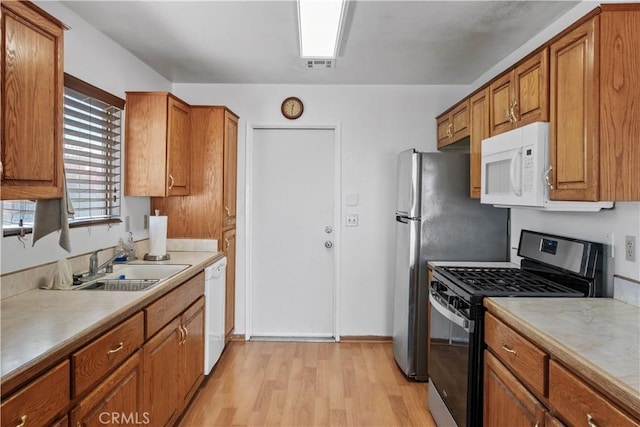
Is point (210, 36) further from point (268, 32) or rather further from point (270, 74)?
point (270, 74)

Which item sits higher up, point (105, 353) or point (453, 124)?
point (453, 124)

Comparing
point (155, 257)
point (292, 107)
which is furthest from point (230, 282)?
point (292, 107)

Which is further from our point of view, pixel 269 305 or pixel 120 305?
pixel 269 305

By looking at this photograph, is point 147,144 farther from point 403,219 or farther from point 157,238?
point 403,219

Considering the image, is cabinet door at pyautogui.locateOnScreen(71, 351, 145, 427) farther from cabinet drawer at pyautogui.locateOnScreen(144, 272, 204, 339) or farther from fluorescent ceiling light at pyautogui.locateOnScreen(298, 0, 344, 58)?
fluorescent ceiling light at pyautogui.locateOnScreen(298, 0, 344, 58)

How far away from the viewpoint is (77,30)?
92.5 inches

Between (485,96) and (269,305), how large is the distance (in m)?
2.61

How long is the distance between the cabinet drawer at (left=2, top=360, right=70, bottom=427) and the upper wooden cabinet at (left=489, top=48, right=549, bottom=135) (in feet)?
7.34

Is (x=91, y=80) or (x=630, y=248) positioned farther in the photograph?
(x=91, y=80)

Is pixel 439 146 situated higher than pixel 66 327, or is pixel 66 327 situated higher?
pixel 439 146

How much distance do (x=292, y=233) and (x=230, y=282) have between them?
737 millimetres

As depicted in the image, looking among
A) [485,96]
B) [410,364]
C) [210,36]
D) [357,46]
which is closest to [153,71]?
[210,36]

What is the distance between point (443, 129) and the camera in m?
3.52

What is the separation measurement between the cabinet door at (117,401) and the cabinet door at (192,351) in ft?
1.55
